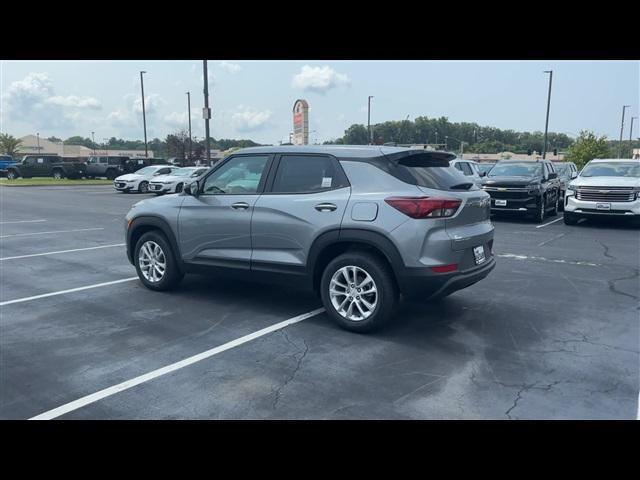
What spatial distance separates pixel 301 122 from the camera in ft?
74.1

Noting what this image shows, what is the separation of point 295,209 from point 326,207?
15.3 inches

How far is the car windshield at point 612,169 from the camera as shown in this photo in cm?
1432

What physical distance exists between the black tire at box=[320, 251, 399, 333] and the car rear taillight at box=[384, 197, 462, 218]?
566 millimetres

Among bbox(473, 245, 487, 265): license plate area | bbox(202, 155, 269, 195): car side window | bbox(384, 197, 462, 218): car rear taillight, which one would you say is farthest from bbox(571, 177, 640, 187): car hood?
bbox(202, 155, 269, 195): car side window

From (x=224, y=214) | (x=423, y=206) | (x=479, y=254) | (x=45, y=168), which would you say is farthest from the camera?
(x=45, y=168)

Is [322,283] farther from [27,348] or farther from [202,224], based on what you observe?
[27,348]

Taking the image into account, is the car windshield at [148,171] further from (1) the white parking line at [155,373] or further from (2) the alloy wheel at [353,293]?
(2) the alloy wheel at [353,293]

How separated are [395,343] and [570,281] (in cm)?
387

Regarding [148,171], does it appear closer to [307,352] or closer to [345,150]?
[345,150]

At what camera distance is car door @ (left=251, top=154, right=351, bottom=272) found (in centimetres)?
537

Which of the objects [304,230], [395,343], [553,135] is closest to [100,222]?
[304,230]

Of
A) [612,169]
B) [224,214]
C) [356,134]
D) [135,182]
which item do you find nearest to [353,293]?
[224,214]

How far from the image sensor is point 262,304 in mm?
6309
